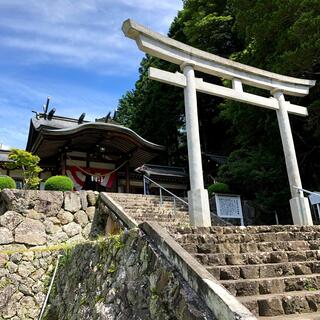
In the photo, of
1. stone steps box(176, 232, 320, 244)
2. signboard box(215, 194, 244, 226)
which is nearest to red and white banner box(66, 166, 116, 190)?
signboard box(215, 194, 244, 226)

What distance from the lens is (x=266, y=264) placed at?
4172 millimetres

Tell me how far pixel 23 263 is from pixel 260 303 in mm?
6041

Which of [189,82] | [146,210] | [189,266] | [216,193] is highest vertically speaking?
[189,82]

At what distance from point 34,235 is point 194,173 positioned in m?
4.67

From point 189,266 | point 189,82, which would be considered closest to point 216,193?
point 189,82

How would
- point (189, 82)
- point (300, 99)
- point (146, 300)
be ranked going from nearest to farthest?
point (146, 300) → point (189, 82) → point (300, 99)

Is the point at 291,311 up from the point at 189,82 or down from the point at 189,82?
down

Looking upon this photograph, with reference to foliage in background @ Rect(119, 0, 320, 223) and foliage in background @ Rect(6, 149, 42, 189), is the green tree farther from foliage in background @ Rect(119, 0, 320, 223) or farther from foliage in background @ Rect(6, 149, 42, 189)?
foliage in background @ Rect(6, 149, 42, 189)

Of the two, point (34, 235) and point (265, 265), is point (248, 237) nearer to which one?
point (265, 265)

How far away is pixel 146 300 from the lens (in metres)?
3.67

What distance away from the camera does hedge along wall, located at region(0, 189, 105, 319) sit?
7353 mm

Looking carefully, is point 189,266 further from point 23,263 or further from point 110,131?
point 110,131

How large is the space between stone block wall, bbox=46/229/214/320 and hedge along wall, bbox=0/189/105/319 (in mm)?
1377

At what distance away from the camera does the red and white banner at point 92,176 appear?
15617 millimetres
